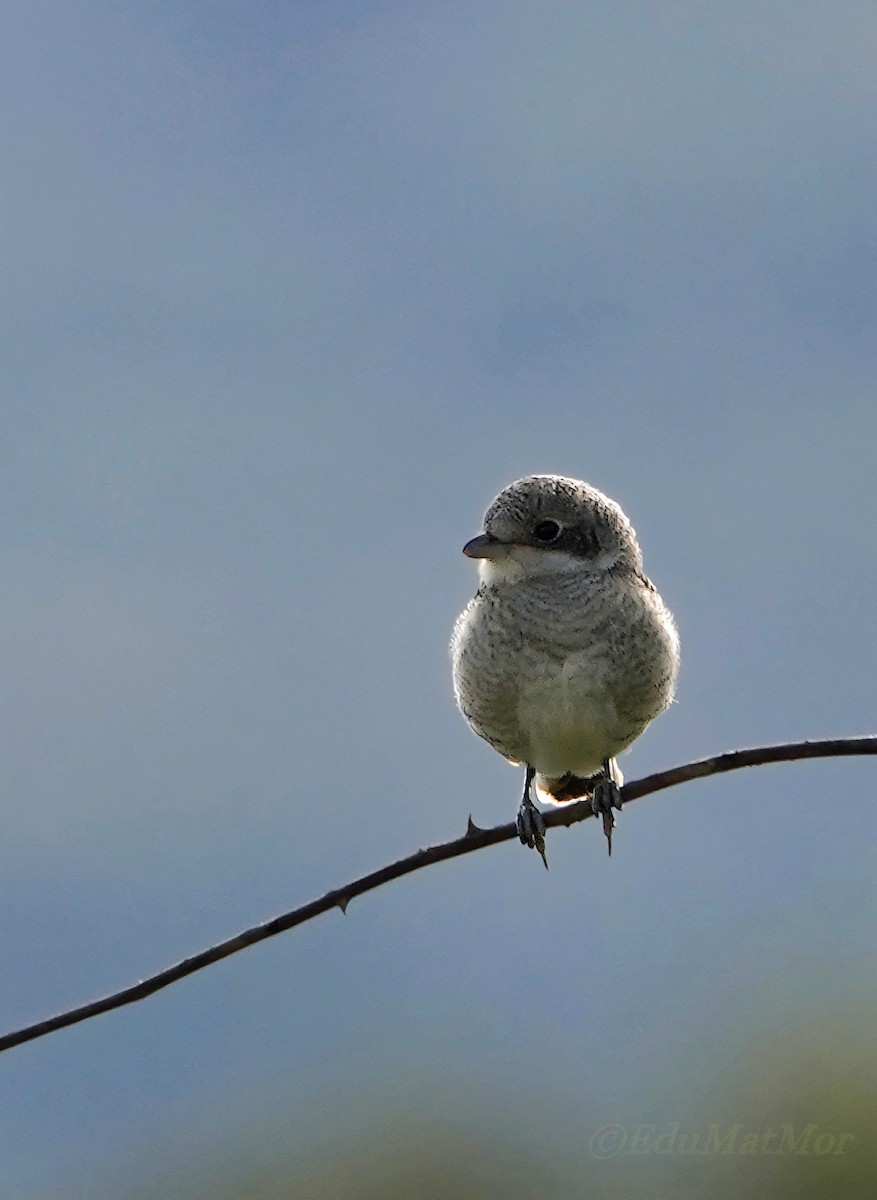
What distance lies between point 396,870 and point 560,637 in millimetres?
2722

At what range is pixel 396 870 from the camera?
2744 mm

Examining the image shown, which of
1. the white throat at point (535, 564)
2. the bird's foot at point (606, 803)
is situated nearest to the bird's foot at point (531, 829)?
the bird's foot at point (606, 803)

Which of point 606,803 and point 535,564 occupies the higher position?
point 535,564

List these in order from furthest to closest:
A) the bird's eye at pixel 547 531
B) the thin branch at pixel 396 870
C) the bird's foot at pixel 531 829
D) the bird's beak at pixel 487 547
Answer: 1. the bird's eye at pixel 547 531
2. the bird's beak at pixel 487 547
3. the bird's foot at pixel 531 829
4. the thin branch at pixel 396 870

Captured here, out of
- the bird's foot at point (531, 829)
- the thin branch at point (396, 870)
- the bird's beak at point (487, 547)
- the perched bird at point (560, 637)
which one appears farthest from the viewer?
the bird's beak at point (487, 547)

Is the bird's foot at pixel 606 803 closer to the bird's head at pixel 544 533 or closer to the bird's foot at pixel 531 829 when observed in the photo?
the bird's foot at pixel 531 829

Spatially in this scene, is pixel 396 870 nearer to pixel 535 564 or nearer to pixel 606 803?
pixel 606 803

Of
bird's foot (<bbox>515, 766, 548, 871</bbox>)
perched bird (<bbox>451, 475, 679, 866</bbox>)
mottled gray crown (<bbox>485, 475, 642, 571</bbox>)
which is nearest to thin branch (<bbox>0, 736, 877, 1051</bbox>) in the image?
bird's foot (<bbox>515, 766, 548, 871</bbox>)

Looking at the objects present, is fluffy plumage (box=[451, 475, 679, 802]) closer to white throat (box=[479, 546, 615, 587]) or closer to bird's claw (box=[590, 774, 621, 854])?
white throat (box=[479, 546, 615, 587])

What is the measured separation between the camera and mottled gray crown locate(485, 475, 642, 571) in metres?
5.61

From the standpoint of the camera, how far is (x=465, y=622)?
5754 millimetres

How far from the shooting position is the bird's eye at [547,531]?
18.5ft

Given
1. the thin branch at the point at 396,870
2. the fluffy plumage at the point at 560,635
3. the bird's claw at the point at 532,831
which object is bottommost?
the thin branch at the point at 396,870

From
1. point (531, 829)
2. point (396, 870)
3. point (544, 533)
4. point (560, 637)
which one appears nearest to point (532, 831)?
point (531, 829)
